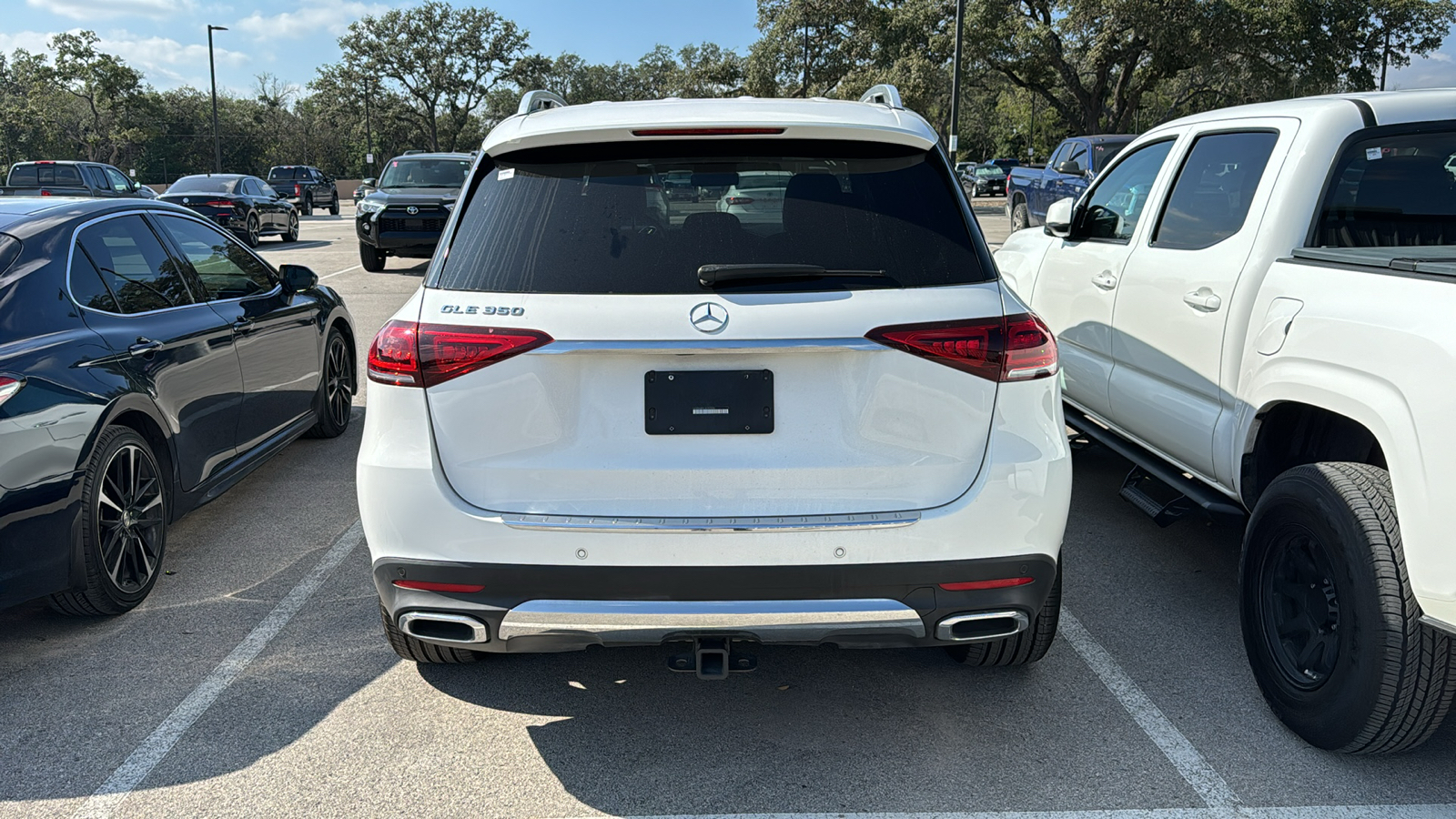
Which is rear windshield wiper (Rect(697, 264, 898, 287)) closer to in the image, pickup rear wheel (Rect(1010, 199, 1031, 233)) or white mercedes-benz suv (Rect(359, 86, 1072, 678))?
white mercedes-benz suv (Rect(359, 86, 1072, 678))

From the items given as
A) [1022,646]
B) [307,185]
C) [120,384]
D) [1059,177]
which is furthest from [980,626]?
[307,185]

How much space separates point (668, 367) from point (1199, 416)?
2403 millimetres

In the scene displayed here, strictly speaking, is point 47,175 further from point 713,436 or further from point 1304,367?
point 1304,367

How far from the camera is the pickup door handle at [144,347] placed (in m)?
4.41

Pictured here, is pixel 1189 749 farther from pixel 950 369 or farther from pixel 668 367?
pixel 668 367

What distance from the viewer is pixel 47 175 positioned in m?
20.2

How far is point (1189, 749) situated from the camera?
3.21m

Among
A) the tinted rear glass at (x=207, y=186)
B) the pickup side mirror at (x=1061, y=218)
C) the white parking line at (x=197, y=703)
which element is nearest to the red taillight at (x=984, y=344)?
the white parking line at (x=197, y=703)

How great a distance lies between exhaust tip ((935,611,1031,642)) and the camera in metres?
2.87

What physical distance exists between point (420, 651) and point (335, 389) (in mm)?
3914

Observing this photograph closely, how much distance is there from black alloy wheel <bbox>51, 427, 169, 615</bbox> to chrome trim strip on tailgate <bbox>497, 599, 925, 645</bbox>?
6.88 feet

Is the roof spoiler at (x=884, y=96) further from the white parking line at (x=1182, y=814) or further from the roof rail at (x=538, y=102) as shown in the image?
the white parking line at (x=1182, y=814)

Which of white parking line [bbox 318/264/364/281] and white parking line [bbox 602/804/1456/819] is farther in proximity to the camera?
white parking line [bbox 318/264/364/281]

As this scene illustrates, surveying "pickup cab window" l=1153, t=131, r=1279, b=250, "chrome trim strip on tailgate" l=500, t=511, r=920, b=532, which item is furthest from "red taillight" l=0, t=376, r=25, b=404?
"pickup cab window" l=1153, t=131, r=1279, b=250
